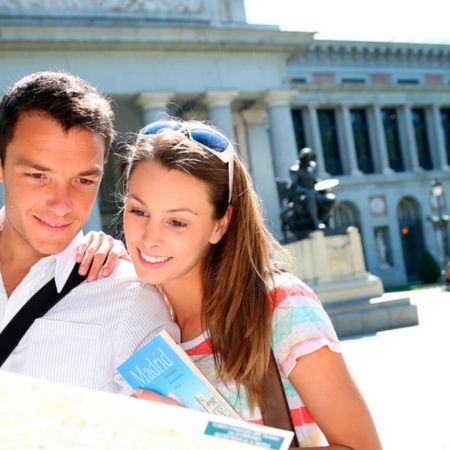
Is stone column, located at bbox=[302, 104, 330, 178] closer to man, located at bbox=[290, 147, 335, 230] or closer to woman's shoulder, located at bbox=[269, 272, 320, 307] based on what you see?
man, located at bbox=[290, 147, 335, 230]

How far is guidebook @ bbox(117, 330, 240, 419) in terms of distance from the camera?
1.49 m

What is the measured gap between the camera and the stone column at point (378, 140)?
139ft

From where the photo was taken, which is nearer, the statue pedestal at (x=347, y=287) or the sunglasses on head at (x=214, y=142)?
the sunglasses on head at (x=214, y=142)

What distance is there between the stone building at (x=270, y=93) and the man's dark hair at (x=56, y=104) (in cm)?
1307

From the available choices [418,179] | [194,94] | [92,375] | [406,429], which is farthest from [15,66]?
[418,179]

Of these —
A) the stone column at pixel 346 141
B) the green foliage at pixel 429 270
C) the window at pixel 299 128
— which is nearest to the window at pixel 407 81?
the stone column at pixel 346 141

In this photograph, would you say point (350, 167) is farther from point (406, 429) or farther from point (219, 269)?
point (219, 269)

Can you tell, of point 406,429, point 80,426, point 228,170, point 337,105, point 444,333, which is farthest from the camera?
point 337,105

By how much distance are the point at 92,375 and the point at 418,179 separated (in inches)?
1690

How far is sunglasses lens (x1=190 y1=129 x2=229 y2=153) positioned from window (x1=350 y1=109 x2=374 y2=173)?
41496 millimetres

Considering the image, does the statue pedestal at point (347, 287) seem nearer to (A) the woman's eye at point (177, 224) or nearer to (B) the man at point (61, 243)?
(B) the man at point (61, 243)

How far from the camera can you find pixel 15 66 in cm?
2372

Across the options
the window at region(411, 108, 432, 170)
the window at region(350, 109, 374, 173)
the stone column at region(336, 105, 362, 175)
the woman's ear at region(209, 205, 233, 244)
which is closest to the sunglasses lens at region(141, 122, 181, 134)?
the woman's ear at region(209, 205, 233, 244)

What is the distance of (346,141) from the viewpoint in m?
41.7
